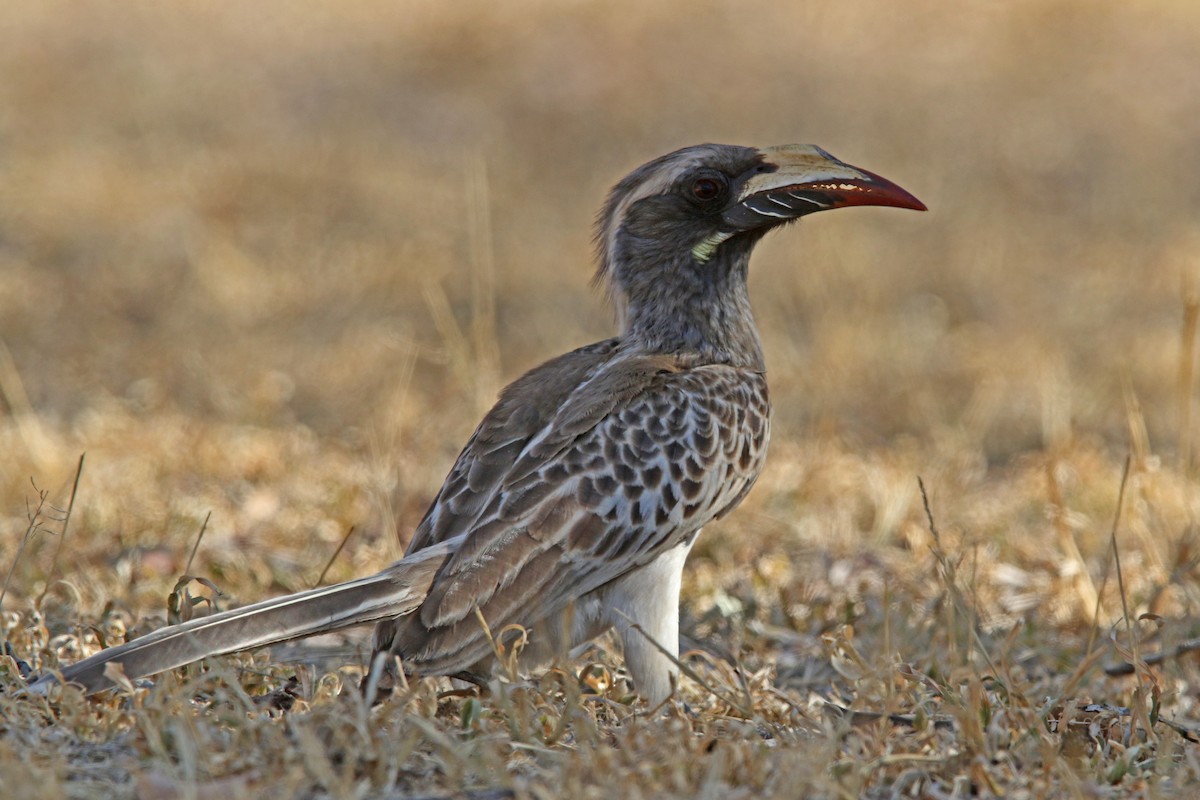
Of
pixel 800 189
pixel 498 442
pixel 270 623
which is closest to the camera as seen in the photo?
pixel 270 623

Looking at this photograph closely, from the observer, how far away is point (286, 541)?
19.6ft

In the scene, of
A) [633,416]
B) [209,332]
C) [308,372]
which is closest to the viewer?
[633,416]

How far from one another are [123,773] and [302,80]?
1164 centimetres

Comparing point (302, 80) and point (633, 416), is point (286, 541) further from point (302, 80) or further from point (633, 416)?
point (302, 80)

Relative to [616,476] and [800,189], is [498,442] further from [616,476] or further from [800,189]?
[800,189]

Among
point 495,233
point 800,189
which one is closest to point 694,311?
point 800,189

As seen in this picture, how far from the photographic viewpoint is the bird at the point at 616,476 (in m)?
3.92

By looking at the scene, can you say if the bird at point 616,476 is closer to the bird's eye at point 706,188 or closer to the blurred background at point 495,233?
the bird's eye at point 706,188

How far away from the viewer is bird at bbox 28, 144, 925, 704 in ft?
12.9

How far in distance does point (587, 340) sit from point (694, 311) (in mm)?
4096

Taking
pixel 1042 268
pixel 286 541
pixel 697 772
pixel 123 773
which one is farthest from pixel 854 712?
pixel 1042 268

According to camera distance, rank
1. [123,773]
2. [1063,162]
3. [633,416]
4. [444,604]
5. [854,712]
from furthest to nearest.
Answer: [1063,162] < [633,416] < [444,604] < [854,712] < [123,773]

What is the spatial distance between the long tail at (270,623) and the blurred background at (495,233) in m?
1.35

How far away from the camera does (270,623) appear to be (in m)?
3.70
